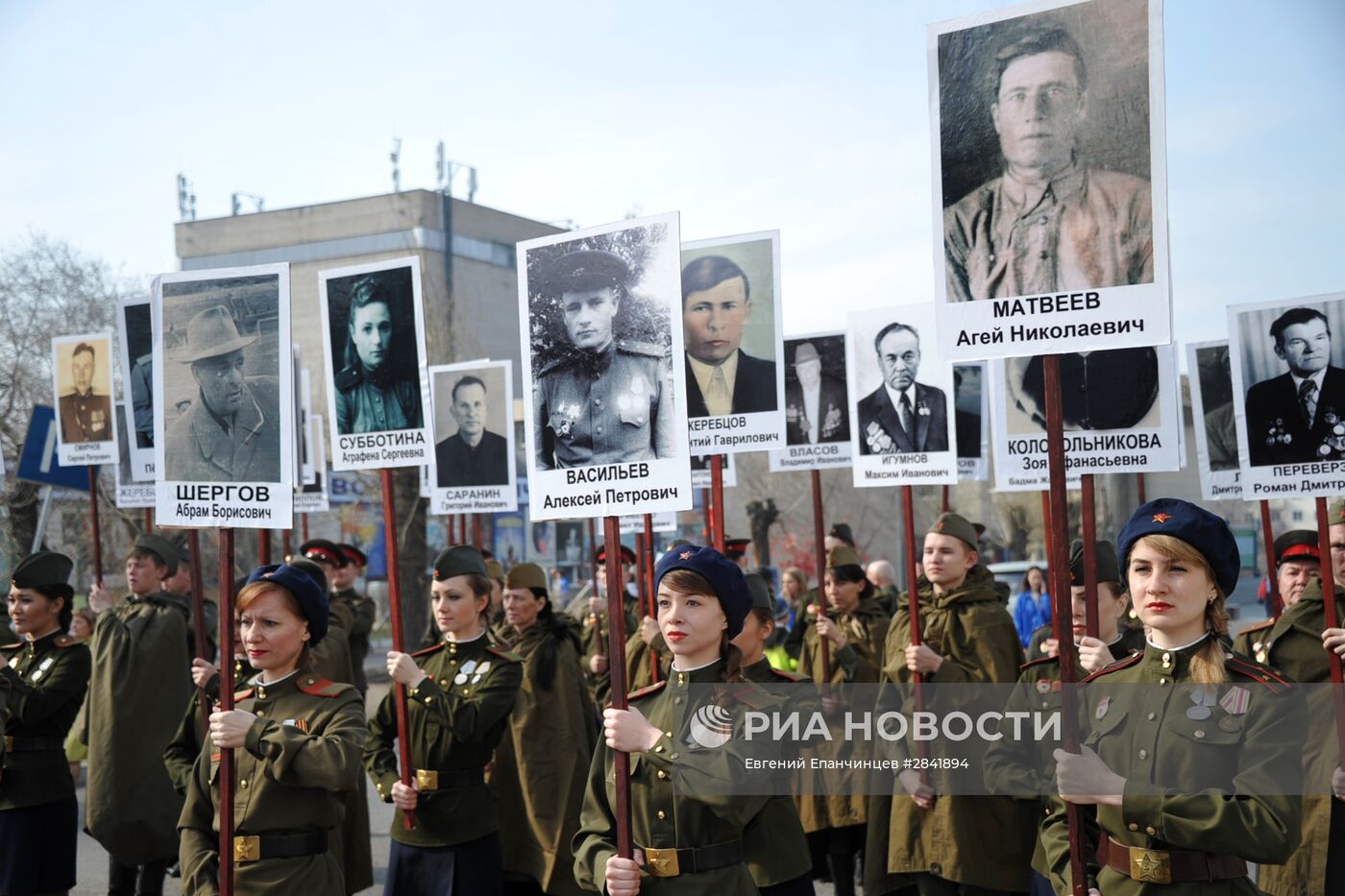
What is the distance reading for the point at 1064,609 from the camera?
13.4ft

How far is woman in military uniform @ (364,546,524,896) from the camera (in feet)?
21.7

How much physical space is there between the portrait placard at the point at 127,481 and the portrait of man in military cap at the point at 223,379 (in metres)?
4.30

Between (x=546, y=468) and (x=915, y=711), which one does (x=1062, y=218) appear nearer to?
(x=546, y=468)

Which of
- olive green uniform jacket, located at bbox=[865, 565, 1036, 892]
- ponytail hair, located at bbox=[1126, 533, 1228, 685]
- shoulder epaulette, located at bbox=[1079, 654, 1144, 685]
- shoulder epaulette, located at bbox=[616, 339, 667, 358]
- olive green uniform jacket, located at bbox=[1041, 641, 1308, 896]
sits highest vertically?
shoulder epaulette, located at bbox=[616, 339, 667, 358]

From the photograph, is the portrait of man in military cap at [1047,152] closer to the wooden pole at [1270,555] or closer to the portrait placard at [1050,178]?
the portrait placard at [1050,178]

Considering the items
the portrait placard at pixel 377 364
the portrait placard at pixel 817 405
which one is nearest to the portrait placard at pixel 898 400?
the portrait placard at pixel 817 405

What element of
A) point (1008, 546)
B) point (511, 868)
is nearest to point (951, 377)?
point (511, 868)

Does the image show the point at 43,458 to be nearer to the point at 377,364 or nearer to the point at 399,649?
the point at 377,364

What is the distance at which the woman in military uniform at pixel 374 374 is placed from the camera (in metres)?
7.50

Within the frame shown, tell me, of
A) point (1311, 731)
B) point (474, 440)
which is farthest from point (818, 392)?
point (1311, 731)

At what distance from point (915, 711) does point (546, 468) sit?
3.34 meters

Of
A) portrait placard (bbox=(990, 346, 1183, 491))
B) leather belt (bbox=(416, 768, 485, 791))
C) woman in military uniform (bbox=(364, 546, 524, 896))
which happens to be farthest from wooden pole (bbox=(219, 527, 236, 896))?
portrait placard (bbox=(990, 346, 1183, 491))

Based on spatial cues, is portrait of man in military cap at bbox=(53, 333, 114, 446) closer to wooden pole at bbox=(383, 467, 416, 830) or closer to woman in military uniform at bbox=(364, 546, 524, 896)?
wooden pole at bbox=(383, 467, 416, 830)

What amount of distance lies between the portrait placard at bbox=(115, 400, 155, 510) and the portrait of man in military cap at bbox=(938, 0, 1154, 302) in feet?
24.4
